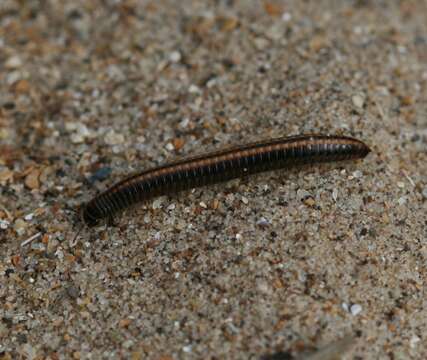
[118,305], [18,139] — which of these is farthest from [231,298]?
[18,139]

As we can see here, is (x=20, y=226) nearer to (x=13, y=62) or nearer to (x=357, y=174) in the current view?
(x=13, y=62)

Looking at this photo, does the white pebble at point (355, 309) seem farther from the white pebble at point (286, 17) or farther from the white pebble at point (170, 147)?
the white pebble at point (286, 17)

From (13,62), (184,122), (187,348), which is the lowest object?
(187,348)


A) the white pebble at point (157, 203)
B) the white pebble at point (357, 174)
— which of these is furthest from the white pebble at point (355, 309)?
the white pebble at point (157, 203)

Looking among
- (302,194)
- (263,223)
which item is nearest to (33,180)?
(263,223)

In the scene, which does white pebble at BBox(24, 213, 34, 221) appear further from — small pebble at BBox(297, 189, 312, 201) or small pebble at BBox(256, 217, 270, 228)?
small pebble at BBox(297, 189, 312, 201)

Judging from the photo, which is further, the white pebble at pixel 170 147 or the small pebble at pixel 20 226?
the white pebble at pixel 170 147

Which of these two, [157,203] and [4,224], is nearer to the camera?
[157,203]
